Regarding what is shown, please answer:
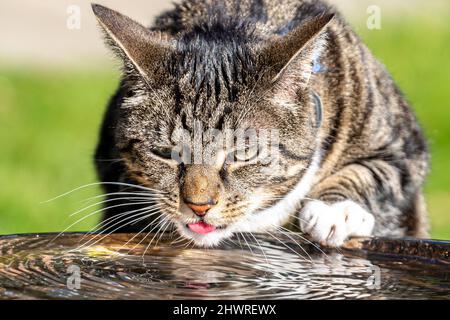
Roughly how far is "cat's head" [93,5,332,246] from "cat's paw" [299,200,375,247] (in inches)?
5.5

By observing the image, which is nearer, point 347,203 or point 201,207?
point 201,207

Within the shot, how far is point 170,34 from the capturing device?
3943mm

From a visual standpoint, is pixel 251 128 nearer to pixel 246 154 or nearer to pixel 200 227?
pixel 246 154

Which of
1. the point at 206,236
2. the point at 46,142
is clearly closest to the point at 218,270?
the point at 206,236

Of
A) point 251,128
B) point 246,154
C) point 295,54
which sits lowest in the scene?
point 246,154

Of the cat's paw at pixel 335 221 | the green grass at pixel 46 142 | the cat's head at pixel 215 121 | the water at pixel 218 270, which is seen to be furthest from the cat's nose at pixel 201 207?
the green grass at pixel 46 142

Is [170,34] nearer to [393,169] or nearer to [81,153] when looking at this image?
[393,169]

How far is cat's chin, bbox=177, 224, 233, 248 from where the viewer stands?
10.8 feet

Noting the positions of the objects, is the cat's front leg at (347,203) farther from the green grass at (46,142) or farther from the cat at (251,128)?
the green grass at (46,142)

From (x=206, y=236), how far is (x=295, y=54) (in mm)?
768

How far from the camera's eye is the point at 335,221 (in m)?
3.44

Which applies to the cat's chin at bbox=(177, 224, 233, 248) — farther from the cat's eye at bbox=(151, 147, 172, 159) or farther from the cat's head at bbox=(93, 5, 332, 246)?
the cat's eye at bbox=(151, 147, 172, 159)

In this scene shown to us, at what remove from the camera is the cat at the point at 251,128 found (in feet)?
10.7

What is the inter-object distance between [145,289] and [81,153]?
458cm
